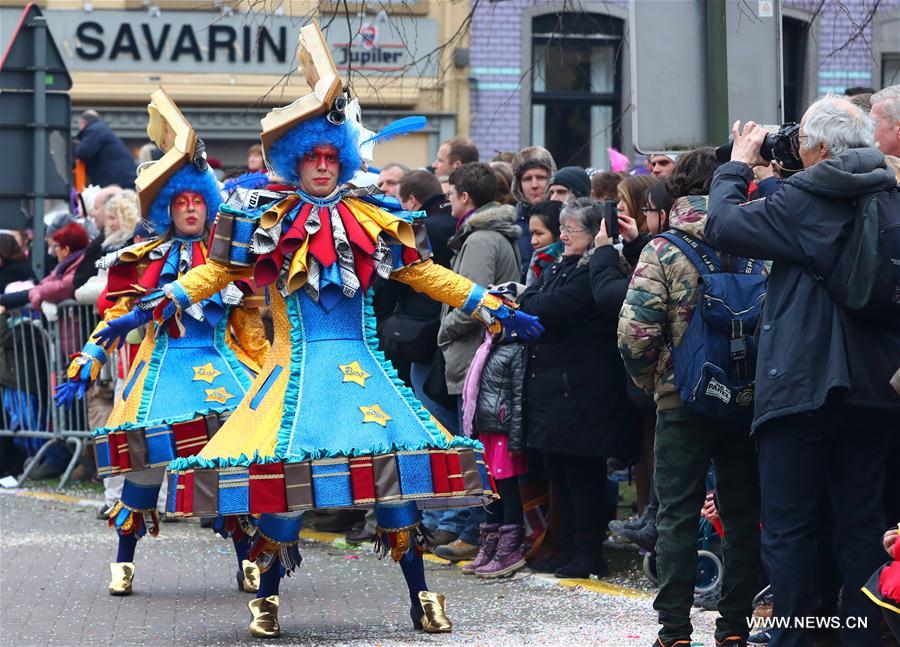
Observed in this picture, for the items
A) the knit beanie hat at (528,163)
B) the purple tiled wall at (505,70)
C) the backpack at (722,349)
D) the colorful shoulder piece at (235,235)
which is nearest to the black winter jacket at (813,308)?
the backpack at (722,349)

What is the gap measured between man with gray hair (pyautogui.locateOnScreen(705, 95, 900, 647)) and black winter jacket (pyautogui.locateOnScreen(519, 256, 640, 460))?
8.83 feet

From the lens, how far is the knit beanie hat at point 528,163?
10070 mm

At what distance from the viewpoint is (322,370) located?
→ 7203mm

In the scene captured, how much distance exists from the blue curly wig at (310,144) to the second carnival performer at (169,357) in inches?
57.6

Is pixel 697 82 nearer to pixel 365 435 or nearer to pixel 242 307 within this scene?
pixel 365 435

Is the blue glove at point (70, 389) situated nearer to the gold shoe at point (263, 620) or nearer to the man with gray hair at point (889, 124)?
the gold shoe at point (263, 620)

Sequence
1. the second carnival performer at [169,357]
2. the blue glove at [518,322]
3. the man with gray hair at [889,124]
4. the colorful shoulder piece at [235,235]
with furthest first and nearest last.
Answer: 1. the second carnival performer at [169,357]
2. the blue glove at [518,322]
3. the colorful shoulder piece at [235,235]
4. the man with gray hair at [889,124]

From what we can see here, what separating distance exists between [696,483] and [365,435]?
55.6 inches

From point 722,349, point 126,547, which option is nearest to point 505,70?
point 126,547

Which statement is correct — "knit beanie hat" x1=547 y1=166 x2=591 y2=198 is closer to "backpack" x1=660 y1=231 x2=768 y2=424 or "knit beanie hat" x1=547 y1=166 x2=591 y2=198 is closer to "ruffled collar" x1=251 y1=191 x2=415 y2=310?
"ruffled collar" x1=251 y1=191 x2=415 y2=310

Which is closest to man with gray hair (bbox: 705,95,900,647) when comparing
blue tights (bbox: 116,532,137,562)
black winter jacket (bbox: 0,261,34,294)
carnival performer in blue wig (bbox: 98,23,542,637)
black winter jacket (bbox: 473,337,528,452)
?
carnival performer in blue wig (bbox: 98,23,542,637)

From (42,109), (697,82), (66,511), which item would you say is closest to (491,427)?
(697,82)

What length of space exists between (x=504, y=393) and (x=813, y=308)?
3477mm

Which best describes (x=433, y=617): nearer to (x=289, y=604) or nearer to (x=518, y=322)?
(x=289, y=604)
